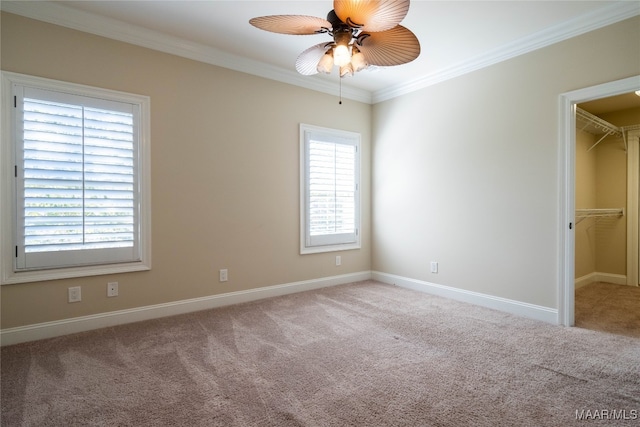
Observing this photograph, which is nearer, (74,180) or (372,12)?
(372,12)

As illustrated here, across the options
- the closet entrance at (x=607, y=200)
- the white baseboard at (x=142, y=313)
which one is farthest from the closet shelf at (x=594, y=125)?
the white baseboard at (x=142, y=313)

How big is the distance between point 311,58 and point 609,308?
4122mm

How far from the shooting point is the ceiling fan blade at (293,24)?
1.95 m

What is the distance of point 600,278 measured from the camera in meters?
4.95

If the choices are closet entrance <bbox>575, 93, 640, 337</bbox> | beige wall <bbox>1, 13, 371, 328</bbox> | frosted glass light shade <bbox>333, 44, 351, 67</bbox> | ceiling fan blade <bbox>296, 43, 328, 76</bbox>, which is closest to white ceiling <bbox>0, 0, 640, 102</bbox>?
beige wall <bbox>1, 13, 371, 328</bbox>

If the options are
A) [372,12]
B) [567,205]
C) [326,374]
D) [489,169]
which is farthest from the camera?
[489,169]

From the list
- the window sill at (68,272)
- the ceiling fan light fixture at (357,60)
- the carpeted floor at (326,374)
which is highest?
the ceiling fan light fixture at (357,60)

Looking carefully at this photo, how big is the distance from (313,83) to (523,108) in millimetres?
2497

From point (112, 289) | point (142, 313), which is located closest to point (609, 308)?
point (142, 313)

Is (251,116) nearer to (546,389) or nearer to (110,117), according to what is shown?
(110,117)

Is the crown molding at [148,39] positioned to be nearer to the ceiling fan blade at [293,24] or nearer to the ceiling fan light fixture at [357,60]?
the ceiling fan blade at [293,24]

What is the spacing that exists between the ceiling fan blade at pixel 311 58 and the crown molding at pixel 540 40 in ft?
7.30

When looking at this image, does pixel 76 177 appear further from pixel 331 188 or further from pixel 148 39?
pixel 331 188

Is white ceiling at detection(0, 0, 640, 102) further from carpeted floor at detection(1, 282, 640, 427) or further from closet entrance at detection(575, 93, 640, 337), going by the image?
carpeted floor at detection(1, 282, 640, 427)
